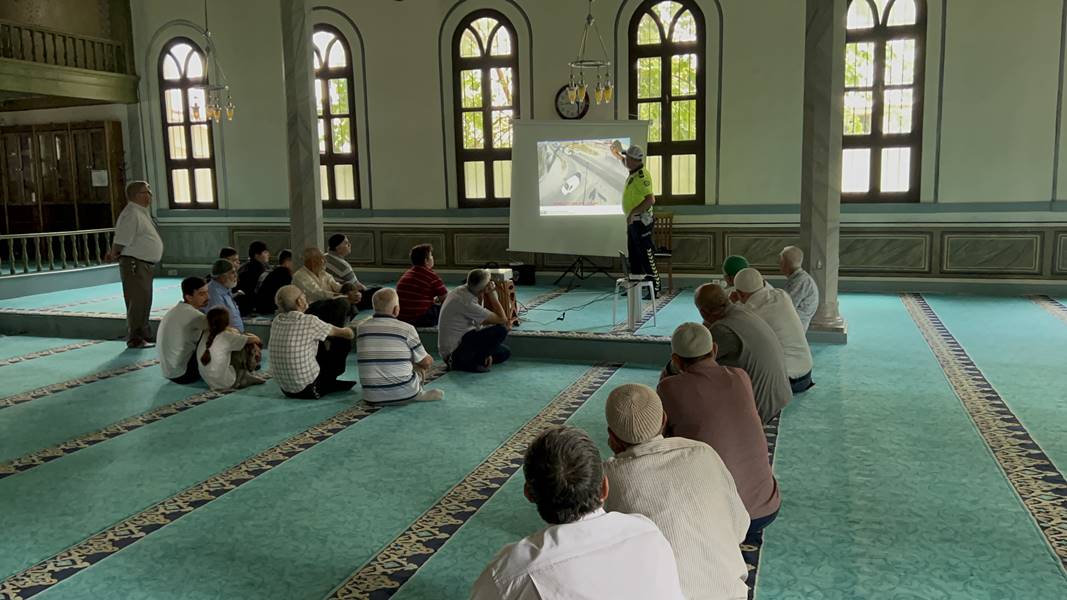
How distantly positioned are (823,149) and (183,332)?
4847 mm

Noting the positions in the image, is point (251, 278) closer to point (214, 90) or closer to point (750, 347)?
point (214, 90)

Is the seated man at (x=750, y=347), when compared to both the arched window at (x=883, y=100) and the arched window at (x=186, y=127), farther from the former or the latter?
the arched window at (x=186, y=127)

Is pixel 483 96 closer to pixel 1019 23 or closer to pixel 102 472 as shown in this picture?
pixel 1019 23

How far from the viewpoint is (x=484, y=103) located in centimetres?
1084

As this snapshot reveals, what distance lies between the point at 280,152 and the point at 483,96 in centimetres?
307

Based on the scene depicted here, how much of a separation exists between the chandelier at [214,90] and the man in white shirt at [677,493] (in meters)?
9.72

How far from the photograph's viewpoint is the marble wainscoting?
29.7ft

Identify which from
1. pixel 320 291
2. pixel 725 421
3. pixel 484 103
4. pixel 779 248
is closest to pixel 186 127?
pixel 484 103

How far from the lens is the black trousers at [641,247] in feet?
27.8

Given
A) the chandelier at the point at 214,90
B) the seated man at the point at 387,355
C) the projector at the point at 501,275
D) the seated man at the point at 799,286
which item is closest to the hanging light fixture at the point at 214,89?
the chandelier at the point at 214,90

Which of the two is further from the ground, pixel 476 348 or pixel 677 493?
pixel 677 493

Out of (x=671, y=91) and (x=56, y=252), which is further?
(x=56, y=252)

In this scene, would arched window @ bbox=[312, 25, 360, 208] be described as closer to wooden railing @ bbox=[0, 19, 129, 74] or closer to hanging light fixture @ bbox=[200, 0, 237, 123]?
hanging light fixture @ bbox=[200, 0, 237, 123]

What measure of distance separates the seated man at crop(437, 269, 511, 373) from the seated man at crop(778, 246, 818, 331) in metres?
1.96
